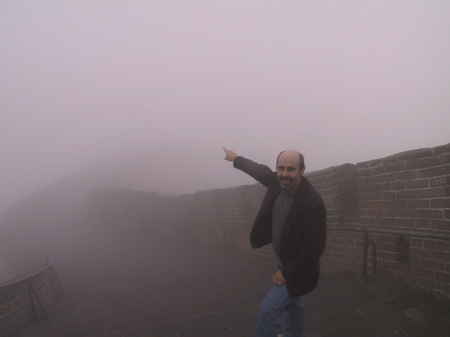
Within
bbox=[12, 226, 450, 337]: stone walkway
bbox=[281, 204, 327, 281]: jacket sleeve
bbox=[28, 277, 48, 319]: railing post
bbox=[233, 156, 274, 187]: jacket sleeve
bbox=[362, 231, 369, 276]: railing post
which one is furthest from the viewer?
bbox=[28, 277, 48, 319]: railing post

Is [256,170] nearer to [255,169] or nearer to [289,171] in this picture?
[255,169]

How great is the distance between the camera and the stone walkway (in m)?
3.87

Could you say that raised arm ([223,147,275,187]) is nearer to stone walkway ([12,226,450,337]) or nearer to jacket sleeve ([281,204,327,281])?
jacket sleeve ([281,204,327,281])

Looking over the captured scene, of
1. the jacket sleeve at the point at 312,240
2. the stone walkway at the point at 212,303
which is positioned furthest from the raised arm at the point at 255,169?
the stone walkway at the point at 212,303

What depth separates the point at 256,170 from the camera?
341 centimetres

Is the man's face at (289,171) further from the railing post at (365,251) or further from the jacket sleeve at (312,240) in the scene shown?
the railing post at (365,251)

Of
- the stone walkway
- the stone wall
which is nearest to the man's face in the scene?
the stone walkway

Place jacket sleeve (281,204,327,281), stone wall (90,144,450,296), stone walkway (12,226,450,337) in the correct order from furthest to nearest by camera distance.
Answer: stone wall (90,144,450,296) < stone walkway (12,226,450,337) < jacket sleeve (281,204,327,281)

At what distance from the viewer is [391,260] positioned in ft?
16.2

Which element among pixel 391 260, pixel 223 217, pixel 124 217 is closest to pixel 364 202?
pixel 391 260

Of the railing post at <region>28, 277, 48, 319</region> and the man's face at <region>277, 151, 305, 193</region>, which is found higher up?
the man's face at <region>277, 151, 305, 193</region>

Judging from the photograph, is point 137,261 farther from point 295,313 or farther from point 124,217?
point 295,313

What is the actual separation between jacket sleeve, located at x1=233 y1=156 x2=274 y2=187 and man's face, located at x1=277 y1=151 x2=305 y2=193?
15.6 inches

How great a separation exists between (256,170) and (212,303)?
105 inches
